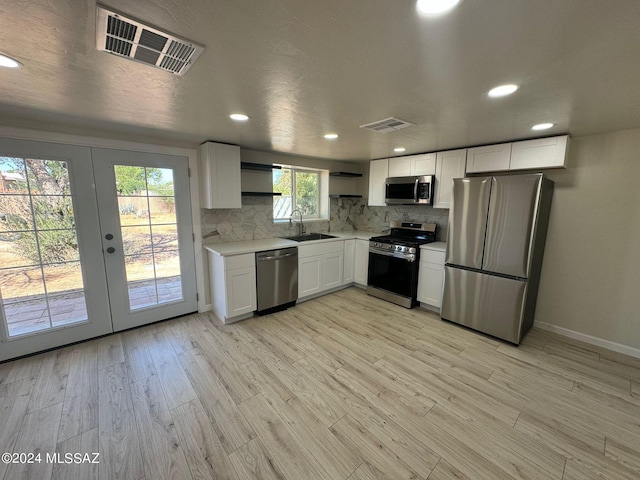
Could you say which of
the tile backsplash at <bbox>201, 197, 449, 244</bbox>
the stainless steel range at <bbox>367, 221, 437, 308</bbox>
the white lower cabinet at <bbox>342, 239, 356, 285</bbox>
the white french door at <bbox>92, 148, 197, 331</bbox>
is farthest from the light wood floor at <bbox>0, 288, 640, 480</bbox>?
the white lower cabinet at <bbox>342, 239, 356, 285</bbox>

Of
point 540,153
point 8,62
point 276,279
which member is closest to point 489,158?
point 540,153

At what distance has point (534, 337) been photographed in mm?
2986

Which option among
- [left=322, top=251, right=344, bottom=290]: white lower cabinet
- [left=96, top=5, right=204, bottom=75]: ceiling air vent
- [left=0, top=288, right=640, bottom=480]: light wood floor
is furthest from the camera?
[left=322, top=251, right=344, bottom=290]: white lower cabinet

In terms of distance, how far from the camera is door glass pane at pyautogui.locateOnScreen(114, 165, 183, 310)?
9.52ft

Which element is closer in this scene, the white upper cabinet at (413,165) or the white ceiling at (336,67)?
the white ceiling at (336,67)

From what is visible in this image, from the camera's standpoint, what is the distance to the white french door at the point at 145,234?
280cm

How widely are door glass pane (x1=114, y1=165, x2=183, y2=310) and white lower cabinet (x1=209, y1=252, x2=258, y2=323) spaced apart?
1.76 feet

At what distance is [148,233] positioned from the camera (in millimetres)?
3051

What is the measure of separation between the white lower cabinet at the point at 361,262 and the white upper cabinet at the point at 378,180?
29.7 inches

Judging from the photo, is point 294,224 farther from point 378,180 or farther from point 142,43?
point 142,43

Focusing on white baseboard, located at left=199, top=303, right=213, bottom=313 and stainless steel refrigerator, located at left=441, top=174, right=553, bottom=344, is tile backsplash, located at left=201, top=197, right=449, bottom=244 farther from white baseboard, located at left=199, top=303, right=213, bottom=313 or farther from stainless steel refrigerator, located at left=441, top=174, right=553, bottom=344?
stainless steel refrigerator, located at left=441, top=174, right=553, bottom=344

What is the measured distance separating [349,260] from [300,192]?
1472 millimetres

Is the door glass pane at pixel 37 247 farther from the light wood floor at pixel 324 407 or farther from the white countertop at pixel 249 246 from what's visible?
the white countertop at pixel 249 246

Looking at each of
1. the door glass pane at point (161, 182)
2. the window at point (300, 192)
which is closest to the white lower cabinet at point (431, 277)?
the window at point (300, 192)
